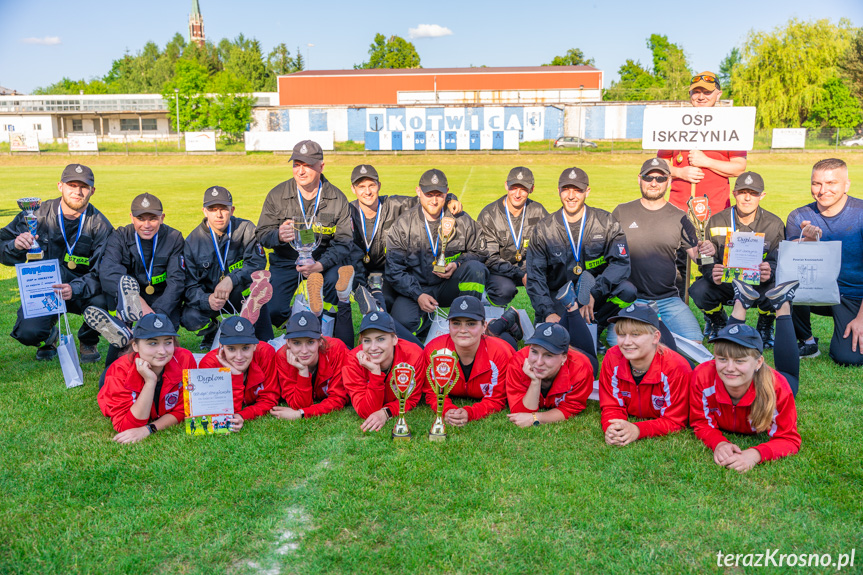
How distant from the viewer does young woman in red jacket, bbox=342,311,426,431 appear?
5.06 meters

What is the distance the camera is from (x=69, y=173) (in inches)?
266

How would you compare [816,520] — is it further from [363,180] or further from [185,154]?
[185,154]

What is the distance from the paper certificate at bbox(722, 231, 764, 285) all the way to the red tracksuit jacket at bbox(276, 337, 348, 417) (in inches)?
153

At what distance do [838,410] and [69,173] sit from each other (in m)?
7.71

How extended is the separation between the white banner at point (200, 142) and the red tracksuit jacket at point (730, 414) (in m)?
49.9

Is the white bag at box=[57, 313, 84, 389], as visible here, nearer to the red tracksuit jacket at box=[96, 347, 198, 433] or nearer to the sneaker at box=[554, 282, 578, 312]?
the red tracksuit jacket at box=[96, 347, 198, 433]

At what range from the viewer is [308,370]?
17.4 feet

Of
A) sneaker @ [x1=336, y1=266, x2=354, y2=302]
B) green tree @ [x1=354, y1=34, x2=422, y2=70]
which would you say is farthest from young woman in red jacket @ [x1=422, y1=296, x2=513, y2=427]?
green tree @ [x1=354, y1=34, x2=422, y2=70]

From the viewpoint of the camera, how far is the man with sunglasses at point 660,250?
6.81 metres

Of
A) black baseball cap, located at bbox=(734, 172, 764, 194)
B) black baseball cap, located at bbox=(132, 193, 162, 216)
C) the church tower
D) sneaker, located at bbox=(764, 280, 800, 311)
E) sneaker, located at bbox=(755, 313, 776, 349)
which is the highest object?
the church tower

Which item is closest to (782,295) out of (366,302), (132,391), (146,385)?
(366,302)

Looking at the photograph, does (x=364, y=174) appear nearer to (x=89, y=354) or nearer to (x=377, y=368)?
(x=377, y=368)

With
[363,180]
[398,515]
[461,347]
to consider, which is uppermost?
[363,180]

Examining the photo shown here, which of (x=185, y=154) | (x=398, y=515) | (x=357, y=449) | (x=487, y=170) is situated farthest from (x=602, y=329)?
(x=185, y=154)
